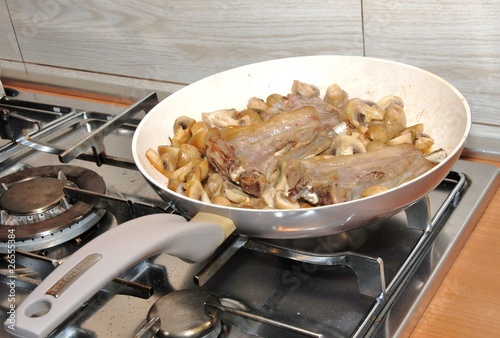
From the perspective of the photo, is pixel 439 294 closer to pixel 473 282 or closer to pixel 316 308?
pixel 473 282

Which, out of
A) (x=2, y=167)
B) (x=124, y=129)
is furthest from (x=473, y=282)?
(x=2, y=167)

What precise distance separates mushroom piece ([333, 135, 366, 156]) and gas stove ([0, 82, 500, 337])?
0.36 feet

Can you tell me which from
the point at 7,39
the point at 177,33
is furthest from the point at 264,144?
the point at 7,39

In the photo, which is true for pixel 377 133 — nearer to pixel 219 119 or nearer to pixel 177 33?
pixel 219 119

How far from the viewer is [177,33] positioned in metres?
1.38

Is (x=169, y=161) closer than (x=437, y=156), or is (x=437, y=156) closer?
(x=437, y=156)

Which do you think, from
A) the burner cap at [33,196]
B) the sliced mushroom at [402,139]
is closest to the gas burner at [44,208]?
the burner cap at [33,196]

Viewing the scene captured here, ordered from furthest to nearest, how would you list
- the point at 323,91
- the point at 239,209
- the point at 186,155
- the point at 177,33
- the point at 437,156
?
the point at 177,33
the point at 323,91
the point at 186,155
the point at 437,156
the point at 239,209

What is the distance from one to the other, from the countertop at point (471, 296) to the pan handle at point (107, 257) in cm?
27

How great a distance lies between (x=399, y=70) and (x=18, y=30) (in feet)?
3.39

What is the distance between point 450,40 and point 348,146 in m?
0.29

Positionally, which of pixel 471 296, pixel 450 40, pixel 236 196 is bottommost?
pixel 471 296

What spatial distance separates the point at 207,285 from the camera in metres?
0.87

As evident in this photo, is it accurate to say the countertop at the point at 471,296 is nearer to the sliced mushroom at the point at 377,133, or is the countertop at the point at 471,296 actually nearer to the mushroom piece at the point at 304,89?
the sliced mushroom at the point at 377,133
